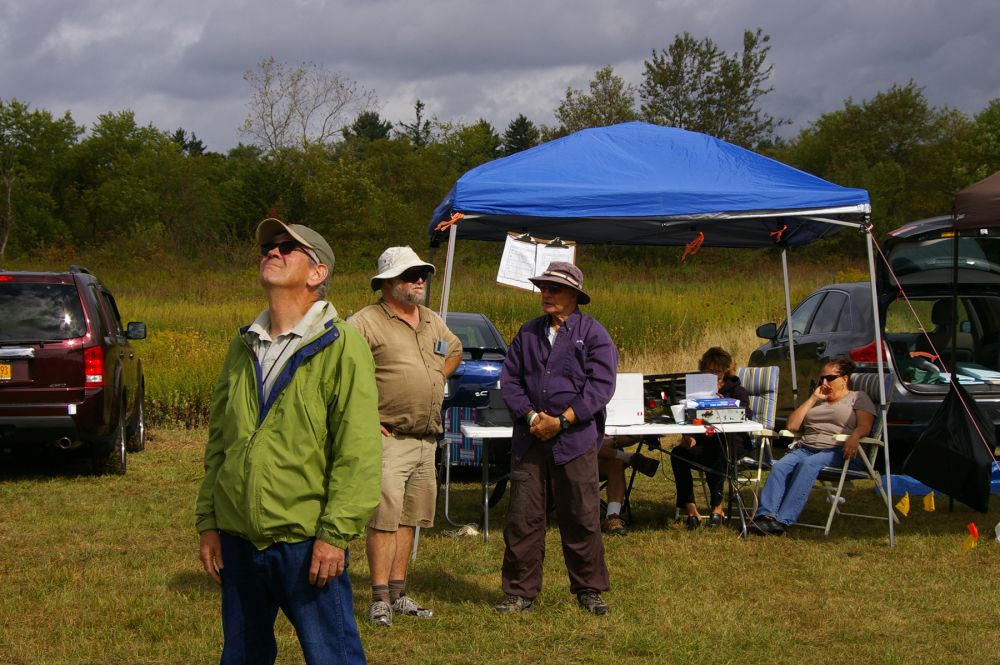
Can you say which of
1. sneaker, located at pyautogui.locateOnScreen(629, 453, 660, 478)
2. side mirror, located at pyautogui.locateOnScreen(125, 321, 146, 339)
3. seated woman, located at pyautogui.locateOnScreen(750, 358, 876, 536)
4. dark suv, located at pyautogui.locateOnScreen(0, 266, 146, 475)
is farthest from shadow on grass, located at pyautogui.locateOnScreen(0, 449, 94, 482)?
seated woman, located at pyautogui.locateOnScreen(750, 358, 876, 536)

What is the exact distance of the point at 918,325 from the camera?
7.86 meters

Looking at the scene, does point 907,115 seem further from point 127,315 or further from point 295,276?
point 295,276

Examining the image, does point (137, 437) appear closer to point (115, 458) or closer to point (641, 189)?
point (115, 458)

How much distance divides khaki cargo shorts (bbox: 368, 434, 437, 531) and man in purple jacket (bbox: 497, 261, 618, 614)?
42cm

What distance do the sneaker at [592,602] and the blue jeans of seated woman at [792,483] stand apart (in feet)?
6.63

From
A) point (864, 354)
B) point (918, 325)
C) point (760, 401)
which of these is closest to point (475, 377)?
point (760, 401)

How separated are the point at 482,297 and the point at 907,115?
33922mm

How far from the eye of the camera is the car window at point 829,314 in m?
8.47

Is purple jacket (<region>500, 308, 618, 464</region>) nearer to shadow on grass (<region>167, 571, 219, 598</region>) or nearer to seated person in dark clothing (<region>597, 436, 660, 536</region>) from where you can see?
seated person in dark clothing (<region>597, 436, 660, 536</region>)

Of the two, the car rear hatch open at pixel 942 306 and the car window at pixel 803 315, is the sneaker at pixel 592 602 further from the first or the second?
the car window at pixel 803 315

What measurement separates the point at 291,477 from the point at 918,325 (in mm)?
6995

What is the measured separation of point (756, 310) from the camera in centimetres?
1744

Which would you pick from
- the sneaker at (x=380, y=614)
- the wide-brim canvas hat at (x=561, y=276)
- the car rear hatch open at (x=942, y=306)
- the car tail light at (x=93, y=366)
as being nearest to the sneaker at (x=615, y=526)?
the wide-brim canvas hat at (x=561, y=276)

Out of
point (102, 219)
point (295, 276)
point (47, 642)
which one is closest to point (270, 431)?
point (295, 276)
